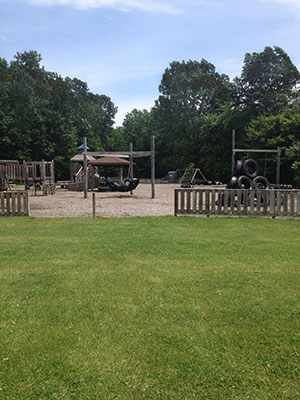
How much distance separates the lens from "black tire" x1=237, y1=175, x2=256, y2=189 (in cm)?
1553

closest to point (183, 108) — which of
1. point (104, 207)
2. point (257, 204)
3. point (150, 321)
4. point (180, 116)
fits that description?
point (180, 116)

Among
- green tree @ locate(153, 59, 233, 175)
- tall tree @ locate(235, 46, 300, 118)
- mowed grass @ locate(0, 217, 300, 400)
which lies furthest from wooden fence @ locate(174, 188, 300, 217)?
green tree @ locate(153, 59, 233, 175)

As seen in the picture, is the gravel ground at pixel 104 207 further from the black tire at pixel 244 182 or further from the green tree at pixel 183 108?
the green tree at pixel 183 108

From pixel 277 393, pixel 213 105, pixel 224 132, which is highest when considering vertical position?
pixel 213 105

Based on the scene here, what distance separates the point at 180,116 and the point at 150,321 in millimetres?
55813

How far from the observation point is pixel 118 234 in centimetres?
845

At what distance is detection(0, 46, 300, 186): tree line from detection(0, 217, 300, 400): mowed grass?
78.7ft

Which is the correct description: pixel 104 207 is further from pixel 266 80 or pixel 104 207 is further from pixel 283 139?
pixel 266 80

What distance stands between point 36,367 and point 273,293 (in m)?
3.00

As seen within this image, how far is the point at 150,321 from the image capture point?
373 cm

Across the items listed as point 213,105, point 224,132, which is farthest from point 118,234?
point 213,105

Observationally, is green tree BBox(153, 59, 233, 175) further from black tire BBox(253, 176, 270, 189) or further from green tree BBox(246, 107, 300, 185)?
black tire BBox(253, 176, 270, 189)

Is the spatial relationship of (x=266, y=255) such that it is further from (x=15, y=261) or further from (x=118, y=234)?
(x=15, y=261)

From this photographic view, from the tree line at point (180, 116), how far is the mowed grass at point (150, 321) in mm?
23974
